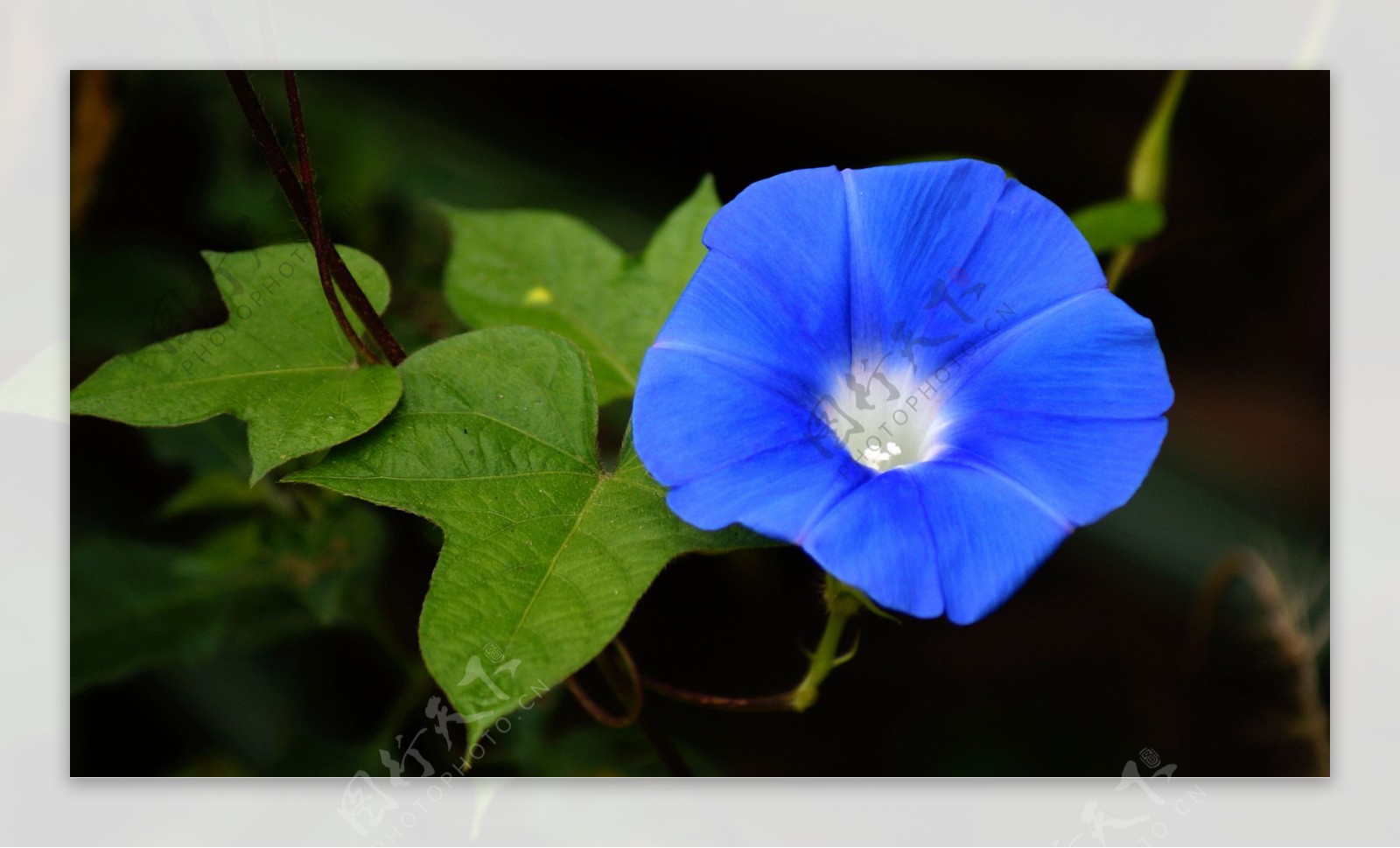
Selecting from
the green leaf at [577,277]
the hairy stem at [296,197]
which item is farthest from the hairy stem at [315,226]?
the green leaf at [577,277]

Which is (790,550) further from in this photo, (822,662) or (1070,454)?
(1070,454)

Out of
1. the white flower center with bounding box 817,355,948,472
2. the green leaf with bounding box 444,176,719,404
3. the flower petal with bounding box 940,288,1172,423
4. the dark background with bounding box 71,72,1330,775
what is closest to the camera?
the flower petal with bounding box 940,288,1172,423

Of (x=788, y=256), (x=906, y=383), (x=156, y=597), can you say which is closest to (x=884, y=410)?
(x=906, y=383)

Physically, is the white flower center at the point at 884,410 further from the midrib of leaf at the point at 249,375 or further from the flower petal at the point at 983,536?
the midrib of leaf at the point at 249,375

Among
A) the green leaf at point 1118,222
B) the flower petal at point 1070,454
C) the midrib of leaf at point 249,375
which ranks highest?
the green leaf at point 1118,222

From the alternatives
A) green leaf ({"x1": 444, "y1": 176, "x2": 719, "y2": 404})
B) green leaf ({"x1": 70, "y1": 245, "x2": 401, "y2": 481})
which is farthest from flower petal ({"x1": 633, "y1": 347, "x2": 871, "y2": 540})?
green leaf ({"x1": 444, "y1": 176, "x2": 719, "y2": 404})

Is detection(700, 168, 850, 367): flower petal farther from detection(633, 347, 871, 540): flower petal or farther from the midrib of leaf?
the midrib of leaf
